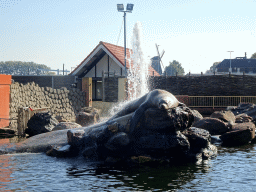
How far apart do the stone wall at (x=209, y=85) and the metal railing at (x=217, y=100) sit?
1.66 ft

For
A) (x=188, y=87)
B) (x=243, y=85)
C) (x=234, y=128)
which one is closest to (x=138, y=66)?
(x=188, y=87)

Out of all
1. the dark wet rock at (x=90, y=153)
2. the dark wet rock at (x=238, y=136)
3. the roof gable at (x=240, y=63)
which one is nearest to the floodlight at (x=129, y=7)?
the dark wet rock at (x=238, y=136)

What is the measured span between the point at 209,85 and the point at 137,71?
270 inches

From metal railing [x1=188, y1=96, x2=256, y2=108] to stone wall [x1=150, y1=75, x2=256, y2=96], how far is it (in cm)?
51

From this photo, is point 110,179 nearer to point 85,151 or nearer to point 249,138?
point 85,151

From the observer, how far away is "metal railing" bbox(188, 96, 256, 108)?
29781 mm

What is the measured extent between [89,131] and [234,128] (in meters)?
7.23

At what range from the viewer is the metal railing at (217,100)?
97.7 feet

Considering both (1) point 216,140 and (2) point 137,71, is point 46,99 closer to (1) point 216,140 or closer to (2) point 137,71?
(2) point 137,71

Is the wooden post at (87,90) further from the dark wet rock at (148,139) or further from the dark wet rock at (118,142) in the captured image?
the dark wet rock at (118,142)

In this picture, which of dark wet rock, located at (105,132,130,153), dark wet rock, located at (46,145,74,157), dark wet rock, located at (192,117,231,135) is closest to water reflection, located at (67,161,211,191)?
dark wet rock, located at (105,132,130,153)

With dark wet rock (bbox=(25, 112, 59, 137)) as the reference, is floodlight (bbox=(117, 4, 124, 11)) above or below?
above

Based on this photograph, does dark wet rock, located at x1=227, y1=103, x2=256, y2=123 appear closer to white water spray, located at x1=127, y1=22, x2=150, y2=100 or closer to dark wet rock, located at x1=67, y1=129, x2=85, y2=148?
white water spray, located at x1=127, y1=22, x2=150, y2=100

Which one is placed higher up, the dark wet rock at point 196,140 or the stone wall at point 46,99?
the stone wall at point 46,99
